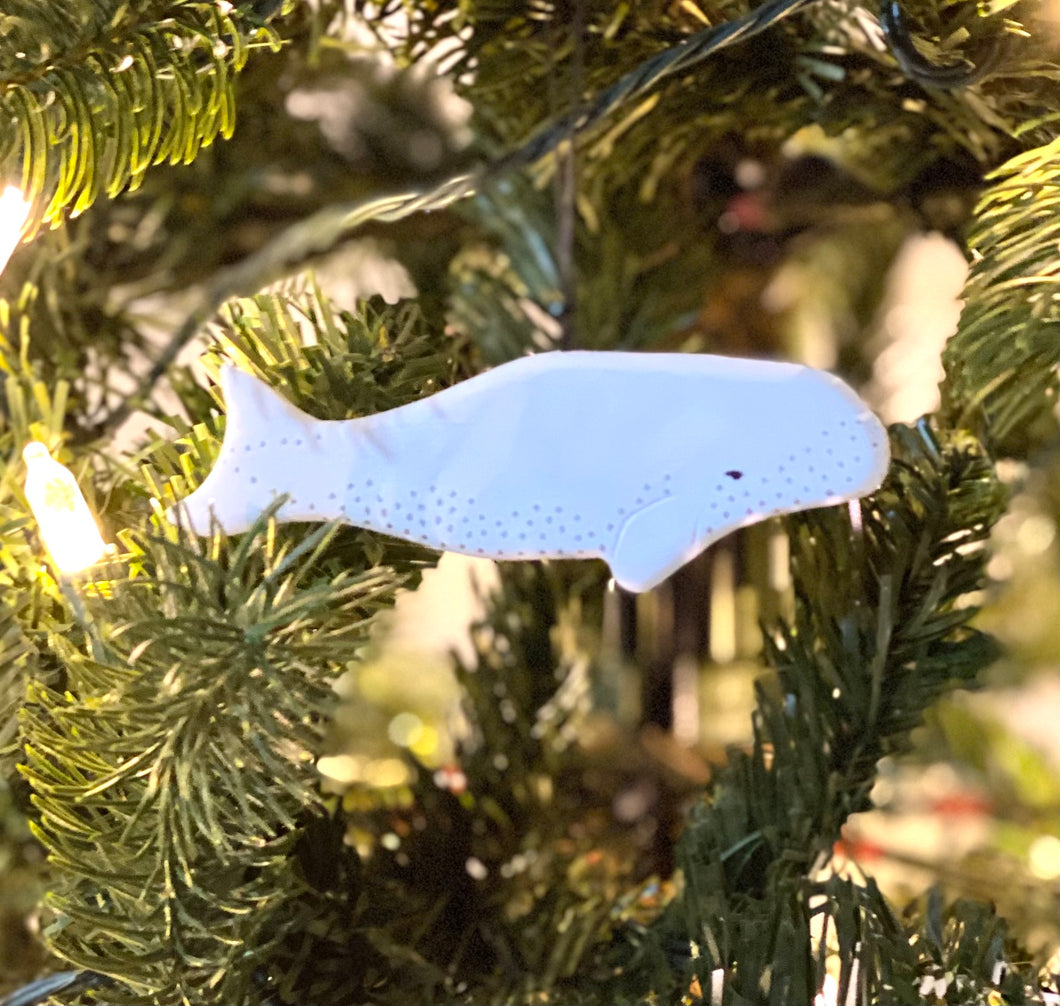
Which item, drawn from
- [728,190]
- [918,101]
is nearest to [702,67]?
[918,101]

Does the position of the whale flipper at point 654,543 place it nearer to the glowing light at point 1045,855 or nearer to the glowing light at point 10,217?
the glowing light at point 10,217

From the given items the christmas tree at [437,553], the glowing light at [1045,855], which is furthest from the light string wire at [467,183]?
the glowing light at [1045,855]

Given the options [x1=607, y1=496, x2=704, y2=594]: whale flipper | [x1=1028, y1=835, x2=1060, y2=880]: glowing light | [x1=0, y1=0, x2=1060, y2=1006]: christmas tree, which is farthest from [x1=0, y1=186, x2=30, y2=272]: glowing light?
[x1=1028, y1=835, x2=1060, y2=880]: glowing light

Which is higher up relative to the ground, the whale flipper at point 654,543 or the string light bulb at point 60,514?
the string light bulb at point 60,514

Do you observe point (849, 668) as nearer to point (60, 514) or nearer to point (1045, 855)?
point (60, 514)

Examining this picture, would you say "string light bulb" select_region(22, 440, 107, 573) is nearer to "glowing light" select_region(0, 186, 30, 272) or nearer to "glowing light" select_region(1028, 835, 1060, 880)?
"glowing light" select_region(0, 186, 30, 272)

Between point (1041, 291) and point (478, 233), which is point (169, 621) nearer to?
point (1041, 291)

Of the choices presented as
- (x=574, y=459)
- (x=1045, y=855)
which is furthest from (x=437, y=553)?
(x=1045, y=855)
